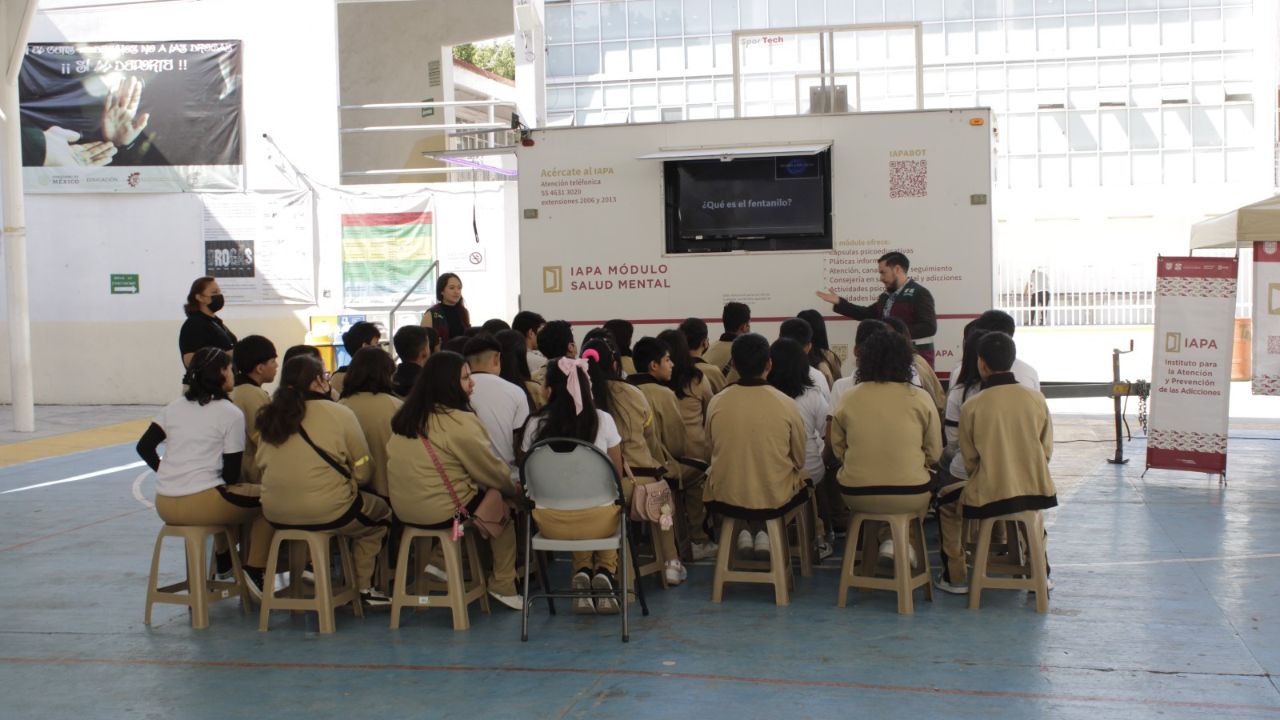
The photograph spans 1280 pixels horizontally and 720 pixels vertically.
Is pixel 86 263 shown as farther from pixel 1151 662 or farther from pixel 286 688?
pixel 1151 662

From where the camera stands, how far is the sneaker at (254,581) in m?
5.71

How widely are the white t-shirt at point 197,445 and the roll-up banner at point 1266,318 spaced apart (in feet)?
22.0

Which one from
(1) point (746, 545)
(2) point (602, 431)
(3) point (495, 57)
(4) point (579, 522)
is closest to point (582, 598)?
(4) point (579, 522)

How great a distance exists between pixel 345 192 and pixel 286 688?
11364 millimetres

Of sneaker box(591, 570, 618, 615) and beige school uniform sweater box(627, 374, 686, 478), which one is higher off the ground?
beige school uniform sweater box(627, 374, 686, 478)

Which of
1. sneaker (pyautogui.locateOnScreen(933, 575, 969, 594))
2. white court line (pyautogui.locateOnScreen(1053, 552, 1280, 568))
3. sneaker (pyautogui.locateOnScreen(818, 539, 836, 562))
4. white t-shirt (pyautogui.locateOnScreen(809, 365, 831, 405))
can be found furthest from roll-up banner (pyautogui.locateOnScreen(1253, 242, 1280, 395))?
sneaker (pyautogui.locateOnScreen(933, 575, 969, 594))

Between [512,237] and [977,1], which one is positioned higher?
[977,1]

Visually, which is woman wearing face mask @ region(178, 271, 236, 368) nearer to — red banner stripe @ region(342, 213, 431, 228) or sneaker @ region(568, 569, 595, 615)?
sneaker @ region(568, 569, 595, 615)

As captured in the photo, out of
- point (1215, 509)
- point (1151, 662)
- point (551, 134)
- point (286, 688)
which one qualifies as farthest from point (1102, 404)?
point (286, 688)

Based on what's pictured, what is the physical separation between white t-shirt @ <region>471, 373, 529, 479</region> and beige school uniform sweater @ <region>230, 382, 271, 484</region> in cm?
99

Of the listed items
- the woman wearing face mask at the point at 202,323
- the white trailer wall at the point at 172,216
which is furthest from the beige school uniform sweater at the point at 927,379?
the white trailer wall at the point at 172,216

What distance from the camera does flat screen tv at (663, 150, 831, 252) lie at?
27.6 feet

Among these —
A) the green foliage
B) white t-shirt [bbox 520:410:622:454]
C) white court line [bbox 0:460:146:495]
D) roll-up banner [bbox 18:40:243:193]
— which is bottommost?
white court line [bbox 0:460:146:495]

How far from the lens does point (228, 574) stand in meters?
6.36
